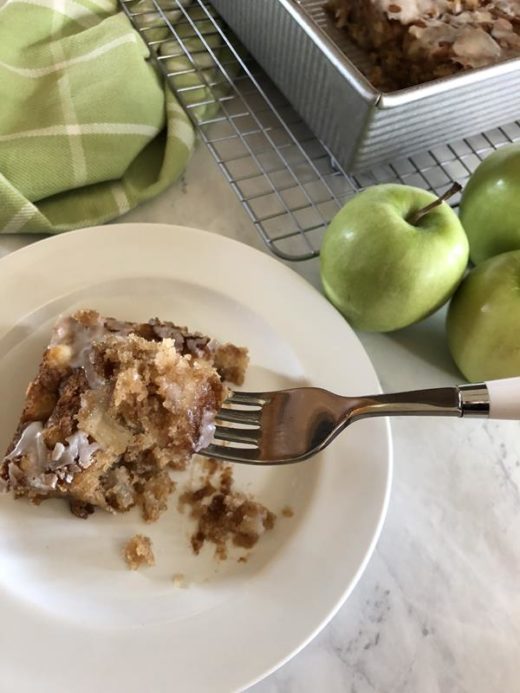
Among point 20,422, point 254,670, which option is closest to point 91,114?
point 20,422

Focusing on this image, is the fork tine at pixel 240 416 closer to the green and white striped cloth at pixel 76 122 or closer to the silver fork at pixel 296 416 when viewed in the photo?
the silver fork at pixel 296 416

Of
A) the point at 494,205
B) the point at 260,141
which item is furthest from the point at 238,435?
the point at 260,141

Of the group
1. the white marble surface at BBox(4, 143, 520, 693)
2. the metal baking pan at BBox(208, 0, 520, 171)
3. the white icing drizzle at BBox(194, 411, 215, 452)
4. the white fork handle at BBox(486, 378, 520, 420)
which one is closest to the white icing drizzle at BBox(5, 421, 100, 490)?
the white icing drizzle at BBox(194, 411, 215, 452)

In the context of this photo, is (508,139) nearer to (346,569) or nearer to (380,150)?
(380,150)

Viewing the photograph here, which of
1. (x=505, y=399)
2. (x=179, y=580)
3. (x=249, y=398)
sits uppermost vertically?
(x=505, y=399)

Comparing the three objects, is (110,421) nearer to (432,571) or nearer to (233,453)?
(233,453)

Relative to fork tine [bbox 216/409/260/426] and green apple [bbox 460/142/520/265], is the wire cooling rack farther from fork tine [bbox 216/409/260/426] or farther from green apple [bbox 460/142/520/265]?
fork tine [bbox 216/409/260/426]
